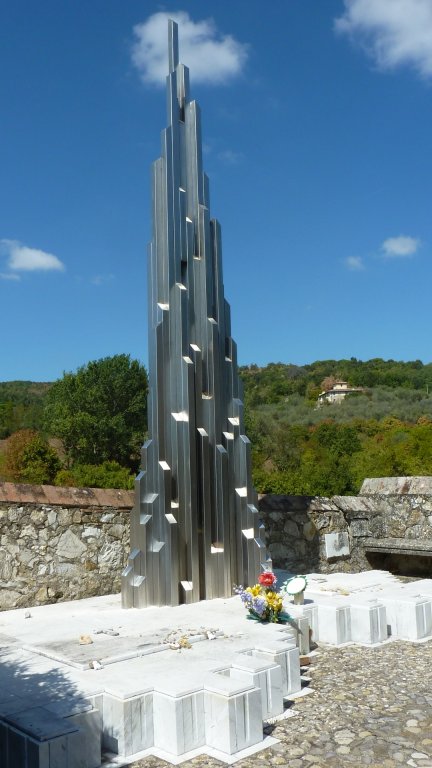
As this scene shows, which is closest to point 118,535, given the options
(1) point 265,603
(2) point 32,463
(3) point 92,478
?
(1) point 265,603

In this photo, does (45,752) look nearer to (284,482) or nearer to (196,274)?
(196,274)

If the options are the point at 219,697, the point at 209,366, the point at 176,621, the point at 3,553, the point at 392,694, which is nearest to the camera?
the point at 219,697

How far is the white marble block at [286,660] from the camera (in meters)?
4.59

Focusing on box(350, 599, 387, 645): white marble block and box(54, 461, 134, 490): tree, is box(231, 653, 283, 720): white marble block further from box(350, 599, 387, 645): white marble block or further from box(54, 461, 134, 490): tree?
box(54, 461, 134, 490): tree

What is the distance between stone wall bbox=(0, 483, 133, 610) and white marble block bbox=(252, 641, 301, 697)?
264 cm

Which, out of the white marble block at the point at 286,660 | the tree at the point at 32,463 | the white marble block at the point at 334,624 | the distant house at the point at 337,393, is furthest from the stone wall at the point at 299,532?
the distant house at the point at 337,393

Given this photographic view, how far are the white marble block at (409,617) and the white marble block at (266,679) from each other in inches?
92.5

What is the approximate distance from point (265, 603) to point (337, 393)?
58.2m

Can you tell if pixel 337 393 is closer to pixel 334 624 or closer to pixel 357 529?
pixel 357 529

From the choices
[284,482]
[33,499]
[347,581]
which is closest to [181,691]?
[33,499]

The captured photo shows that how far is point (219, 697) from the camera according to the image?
3727 millimetres

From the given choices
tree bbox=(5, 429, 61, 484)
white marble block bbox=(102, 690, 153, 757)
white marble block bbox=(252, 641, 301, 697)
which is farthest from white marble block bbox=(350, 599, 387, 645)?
tree bbox=(5, 429, 61, 484)

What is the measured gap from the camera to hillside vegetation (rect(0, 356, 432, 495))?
2439 cm

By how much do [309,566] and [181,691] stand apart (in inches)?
202
